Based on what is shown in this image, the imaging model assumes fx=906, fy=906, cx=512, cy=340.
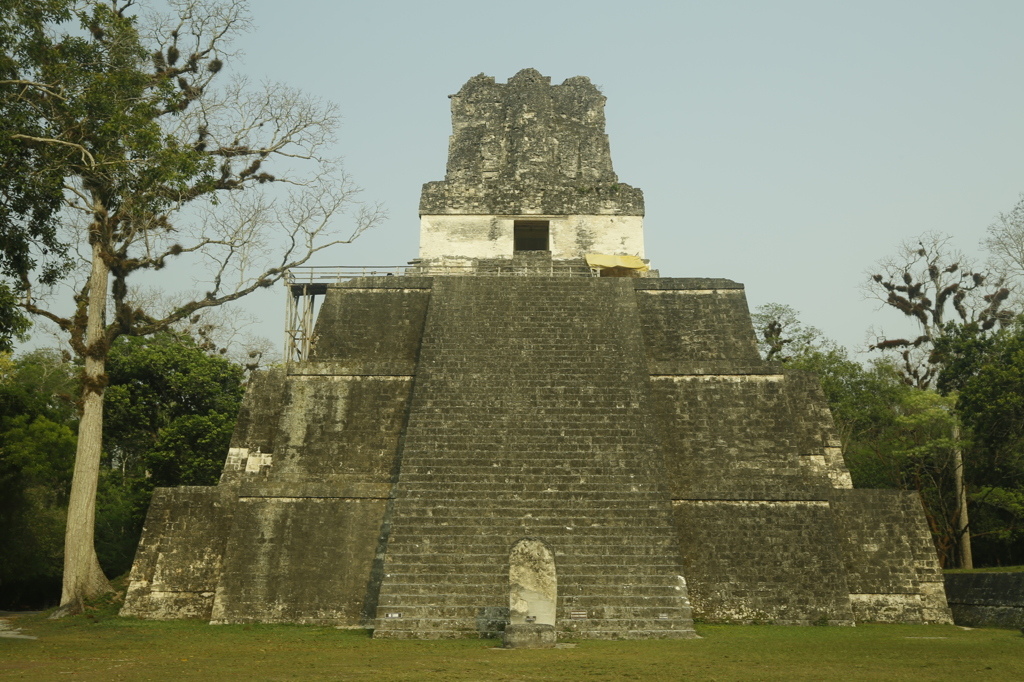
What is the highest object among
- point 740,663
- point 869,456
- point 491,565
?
point 869,456

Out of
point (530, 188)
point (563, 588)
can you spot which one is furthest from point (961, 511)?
point (563, 588)

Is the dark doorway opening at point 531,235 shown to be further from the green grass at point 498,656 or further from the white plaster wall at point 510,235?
the green grass at point 498,656

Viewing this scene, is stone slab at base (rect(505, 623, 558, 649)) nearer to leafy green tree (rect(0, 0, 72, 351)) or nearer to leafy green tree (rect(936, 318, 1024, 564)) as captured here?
leafy green tree (rect(0, 0, 72, 351))

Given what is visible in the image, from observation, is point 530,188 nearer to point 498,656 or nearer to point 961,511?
point 961,511

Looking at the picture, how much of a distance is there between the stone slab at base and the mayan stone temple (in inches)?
0.9

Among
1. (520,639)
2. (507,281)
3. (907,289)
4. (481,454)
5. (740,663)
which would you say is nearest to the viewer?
(740,663)

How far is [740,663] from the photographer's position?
6684 mm

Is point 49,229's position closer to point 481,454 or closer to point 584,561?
point 481,454

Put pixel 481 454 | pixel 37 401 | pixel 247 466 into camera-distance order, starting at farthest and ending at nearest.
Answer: pixel 37 401, pixel 247 466, pixel 481 454

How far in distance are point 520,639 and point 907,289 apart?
14.5m

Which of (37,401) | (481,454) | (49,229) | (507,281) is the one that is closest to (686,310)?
(507,281)

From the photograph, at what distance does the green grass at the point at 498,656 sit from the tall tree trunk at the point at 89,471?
1.87 meters

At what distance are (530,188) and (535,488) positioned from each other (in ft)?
27.7

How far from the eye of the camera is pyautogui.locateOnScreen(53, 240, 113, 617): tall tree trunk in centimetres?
1159
